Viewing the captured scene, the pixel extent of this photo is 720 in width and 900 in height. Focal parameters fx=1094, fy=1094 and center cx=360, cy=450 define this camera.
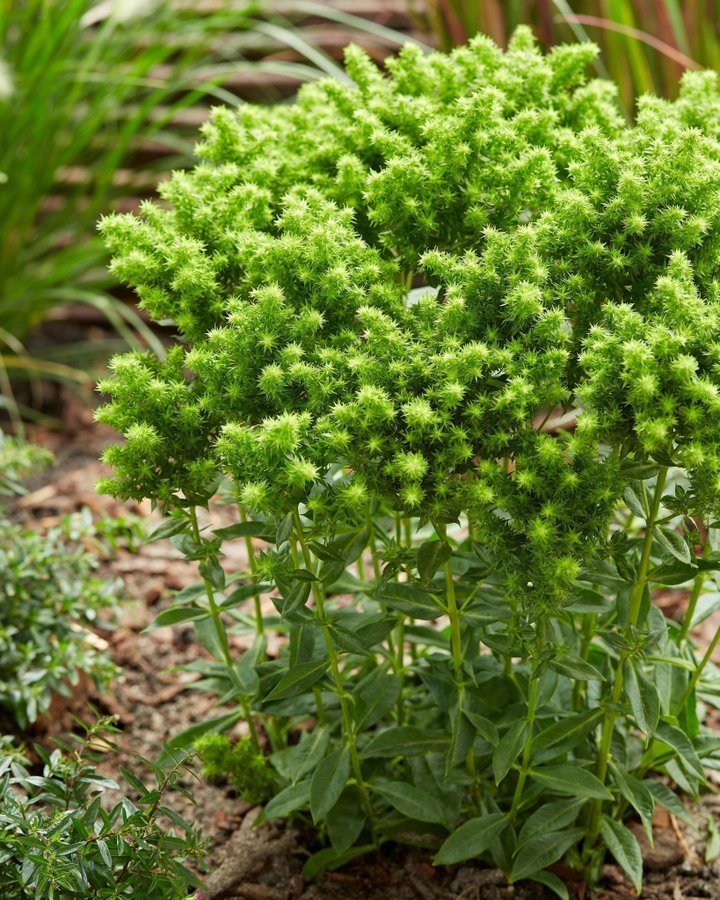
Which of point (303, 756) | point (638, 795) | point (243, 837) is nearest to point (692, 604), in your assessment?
point (638, 795)

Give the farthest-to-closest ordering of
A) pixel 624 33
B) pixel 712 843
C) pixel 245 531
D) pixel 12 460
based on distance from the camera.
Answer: pixel 624 33 → pixel 12 460 → pixel 712 843 → pixel 245 531

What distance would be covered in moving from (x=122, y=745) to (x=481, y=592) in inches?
41.0

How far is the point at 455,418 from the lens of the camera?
4.59 feet

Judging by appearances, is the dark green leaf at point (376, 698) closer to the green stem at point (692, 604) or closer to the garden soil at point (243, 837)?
the garden soil at point (243, 837)

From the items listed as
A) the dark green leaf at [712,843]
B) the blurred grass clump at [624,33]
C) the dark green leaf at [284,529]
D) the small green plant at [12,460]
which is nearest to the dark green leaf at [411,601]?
the dark green leaf at [284,529]

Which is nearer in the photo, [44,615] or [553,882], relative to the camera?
[553,882]

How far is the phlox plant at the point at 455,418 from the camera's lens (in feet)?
4.49

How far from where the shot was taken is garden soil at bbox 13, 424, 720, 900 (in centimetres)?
190

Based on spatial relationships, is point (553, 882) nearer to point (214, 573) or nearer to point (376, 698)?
point (376, 698)

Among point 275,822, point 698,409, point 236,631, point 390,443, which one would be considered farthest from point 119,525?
point 698,409

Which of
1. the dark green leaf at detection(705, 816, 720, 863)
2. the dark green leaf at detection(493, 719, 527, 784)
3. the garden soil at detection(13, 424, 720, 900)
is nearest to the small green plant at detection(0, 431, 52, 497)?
the garden soil at detection(13, 424, 720, 900)

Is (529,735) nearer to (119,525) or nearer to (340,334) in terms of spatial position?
(340,334)

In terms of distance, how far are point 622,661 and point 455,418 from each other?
497mm

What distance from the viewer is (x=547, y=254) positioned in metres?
1.47
